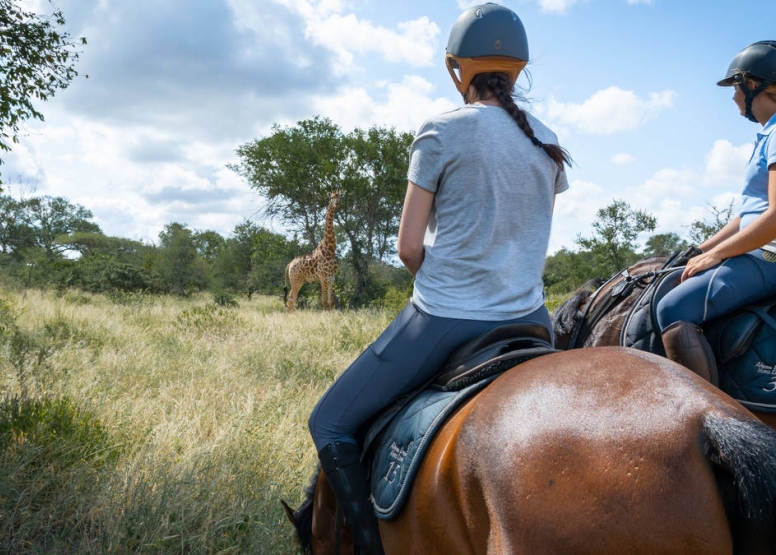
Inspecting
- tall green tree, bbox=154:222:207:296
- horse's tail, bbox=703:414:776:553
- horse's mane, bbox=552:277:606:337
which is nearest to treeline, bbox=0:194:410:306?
tall green tree, bbox=154:222:207:296

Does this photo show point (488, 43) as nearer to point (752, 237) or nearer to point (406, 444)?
point (406, 444)

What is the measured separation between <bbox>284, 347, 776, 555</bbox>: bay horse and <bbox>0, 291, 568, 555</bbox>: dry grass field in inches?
79.4

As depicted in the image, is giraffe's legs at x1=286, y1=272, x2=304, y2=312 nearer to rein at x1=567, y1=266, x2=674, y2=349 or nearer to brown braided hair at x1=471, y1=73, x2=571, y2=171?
rein at x1=567, y1=266, x2=674, y2=349

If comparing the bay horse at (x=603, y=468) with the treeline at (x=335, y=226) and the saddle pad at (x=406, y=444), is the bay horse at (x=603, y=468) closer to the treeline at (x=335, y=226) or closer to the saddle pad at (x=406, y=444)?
the saddle pad at (x=406, y=444)

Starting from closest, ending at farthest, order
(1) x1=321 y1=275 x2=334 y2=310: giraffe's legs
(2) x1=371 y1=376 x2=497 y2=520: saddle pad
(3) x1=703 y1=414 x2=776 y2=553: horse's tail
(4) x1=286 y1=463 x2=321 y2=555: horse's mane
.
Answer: (3) x1=703 y1=414 x2=776 y2=553: horse's tail
(2) x1=371 y1=376 x2=497 y2=520: saddle pad
(4) x1=286 y1=463 x2=321 y2=555: horse's mane
(1) x1=321 y1=275 x2=334 y2=310: giraffe's legs

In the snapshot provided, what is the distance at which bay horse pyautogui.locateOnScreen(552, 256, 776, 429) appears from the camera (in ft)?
12.5

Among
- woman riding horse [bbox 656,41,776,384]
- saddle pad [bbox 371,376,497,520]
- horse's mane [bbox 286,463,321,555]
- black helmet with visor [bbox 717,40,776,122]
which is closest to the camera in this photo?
saddle pad [bbox 371,376,497,520]

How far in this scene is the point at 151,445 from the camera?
4.11 metres

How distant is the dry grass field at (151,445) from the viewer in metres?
3.17

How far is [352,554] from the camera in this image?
94.7 inches

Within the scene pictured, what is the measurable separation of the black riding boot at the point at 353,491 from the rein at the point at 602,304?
7.29ft

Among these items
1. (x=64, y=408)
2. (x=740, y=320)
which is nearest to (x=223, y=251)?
(x=64, y=408)

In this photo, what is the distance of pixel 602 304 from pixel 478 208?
2300 mm

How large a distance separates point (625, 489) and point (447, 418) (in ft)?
1.97
